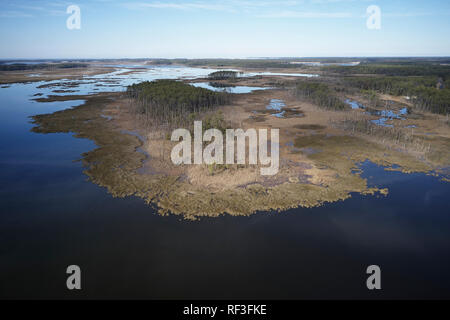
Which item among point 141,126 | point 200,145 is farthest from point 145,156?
point 141,126

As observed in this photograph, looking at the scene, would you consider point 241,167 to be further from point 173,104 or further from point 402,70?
point 402,70

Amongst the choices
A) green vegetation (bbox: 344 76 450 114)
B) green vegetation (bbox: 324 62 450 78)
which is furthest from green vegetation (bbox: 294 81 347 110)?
green vegetation (bbox: 324 62 450 78)

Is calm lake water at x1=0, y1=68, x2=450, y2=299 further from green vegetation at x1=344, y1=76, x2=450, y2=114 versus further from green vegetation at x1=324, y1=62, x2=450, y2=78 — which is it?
green vegetation at x1=324, y1=62, x2=450, y2=78

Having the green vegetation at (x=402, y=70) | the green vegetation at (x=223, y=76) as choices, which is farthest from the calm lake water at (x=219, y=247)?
the green vegetation at (x=402, y=70)

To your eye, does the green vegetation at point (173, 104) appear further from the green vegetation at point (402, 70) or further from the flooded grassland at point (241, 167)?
the green vegetation at point (402, 70)
